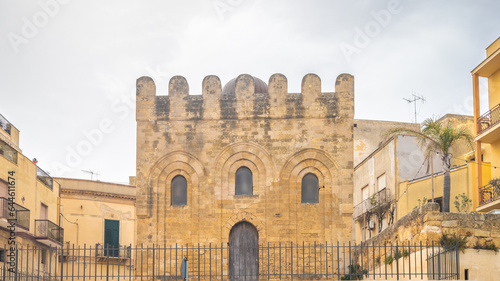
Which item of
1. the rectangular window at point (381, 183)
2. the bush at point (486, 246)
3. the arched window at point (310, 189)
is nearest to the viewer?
the bush at point (486, 246)

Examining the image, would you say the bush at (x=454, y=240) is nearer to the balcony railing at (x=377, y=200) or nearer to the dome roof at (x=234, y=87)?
the dome roof at (x=234, y=87)

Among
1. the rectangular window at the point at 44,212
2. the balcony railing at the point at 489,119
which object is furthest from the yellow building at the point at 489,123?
the rectangular window at the point at 44,212

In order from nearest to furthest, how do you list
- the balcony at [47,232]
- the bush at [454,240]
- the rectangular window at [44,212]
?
1. the bush at [454,240]
2. the balcony at [47,232]
3. the rectangular window at [44,212]

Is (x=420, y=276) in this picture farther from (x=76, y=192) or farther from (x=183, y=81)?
(x=76, y=192)

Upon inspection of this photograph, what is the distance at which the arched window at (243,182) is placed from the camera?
91.1ft

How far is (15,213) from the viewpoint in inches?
1138

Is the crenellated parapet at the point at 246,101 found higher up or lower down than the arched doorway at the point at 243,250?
higher up

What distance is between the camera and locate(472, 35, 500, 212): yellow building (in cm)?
2818

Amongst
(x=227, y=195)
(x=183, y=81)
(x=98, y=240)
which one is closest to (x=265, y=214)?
(x=227, y=195)

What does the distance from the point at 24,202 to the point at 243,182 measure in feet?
26.8

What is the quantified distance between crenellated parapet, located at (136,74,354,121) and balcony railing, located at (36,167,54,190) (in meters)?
6.43

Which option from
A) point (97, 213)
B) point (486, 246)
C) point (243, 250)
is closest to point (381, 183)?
point (243, 250)

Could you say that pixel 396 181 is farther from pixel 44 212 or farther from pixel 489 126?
pixel 44 212

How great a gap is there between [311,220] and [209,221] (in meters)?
3.27
